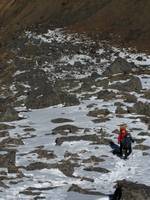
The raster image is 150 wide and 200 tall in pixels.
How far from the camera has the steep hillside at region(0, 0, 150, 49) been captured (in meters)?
60.1

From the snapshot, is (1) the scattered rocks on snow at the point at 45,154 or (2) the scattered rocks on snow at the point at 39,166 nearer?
(2) the scattered rocks on snow at the point at 39,166

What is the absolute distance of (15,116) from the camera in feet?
116

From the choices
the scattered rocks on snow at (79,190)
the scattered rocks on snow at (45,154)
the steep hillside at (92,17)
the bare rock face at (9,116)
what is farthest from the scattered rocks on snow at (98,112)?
the steep hillside at (92,17)

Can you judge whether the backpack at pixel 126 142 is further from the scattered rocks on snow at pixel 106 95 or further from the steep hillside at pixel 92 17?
the steep hillside at pixel 92 17

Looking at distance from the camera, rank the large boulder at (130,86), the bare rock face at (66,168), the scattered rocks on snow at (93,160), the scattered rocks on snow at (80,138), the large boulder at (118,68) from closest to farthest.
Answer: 1. the bare rock face at (66,168)
2. the scattered rocks on snow at (93,160)
3. the scattered rocks on snow at (80,138)
4. the large boulder at (130,86)
5. the large boulder at (118,68)

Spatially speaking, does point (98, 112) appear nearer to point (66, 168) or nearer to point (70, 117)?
point (70, 117)

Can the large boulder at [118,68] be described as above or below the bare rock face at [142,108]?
above

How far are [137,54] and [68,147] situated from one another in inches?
1071

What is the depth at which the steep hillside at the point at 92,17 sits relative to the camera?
60116mm

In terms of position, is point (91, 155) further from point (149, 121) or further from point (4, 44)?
point (4, 44)

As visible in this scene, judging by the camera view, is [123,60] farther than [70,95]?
Answer: Yes

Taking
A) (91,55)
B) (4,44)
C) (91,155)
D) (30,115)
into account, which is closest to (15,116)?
(30,115)

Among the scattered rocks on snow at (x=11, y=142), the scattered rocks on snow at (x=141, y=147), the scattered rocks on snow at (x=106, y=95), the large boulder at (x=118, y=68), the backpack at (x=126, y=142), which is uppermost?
the large boulder at (x=118, y=68)

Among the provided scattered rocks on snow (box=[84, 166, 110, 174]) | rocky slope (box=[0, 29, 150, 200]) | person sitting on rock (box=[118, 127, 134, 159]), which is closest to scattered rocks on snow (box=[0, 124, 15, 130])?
rocky slope (box=[0, 29, 150, 200])
